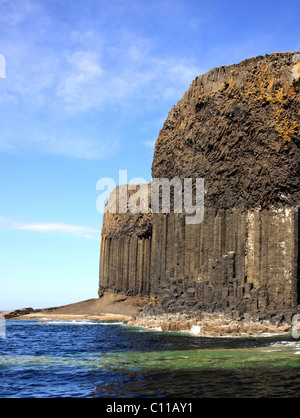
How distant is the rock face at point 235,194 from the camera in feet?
128

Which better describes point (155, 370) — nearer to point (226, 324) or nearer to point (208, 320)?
point (226, 324)

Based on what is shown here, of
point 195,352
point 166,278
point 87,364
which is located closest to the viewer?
point 87,364

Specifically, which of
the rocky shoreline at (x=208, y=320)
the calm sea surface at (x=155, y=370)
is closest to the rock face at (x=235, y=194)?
the rocky shoreline at (x=208, y=320)

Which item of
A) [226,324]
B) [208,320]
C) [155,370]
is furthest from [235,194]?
[155,370]

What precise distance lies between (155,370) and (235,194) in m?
26.9

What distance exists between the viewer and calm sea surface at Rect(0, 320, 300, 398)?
15672 mm

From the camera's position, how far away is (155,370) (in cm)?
1941

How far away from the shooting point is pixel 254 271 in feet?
132

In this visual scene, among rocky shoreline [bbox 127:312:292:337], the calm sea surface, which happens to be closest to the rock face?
rocky shoreline [bbox 127:312:292:337]

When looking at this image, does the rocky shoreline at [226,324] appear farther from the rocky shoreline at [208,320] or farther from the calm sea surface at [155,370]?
the calm sea surface at [155,370]

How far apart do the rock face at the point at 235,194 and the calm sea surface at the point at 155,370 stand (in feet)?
35.1

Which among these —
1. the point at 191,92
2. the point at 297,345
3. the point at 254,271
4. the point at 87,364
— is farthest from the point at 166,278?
the point at 87,364
